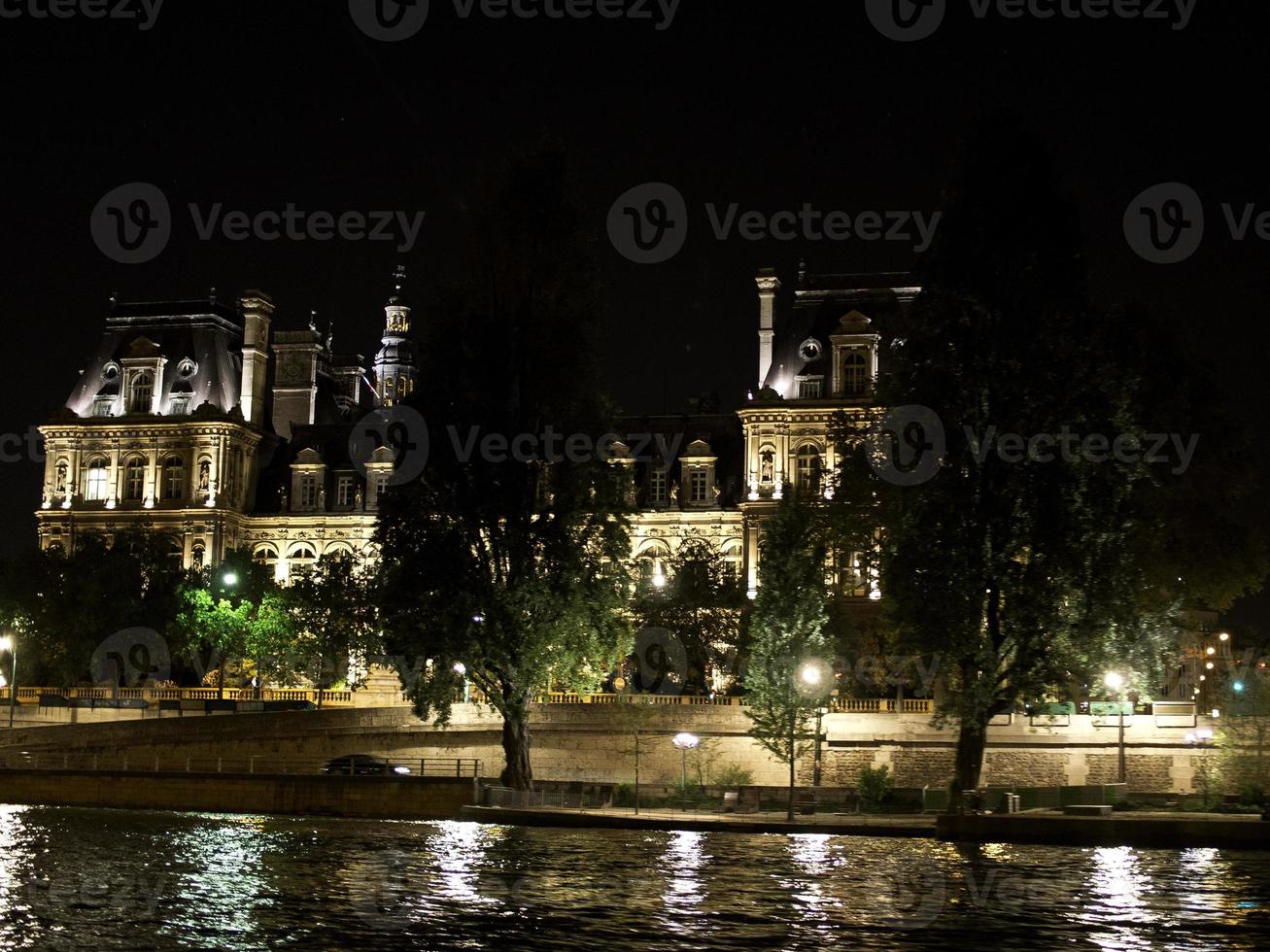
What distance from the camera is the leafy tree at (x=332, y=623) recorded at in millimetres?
69312

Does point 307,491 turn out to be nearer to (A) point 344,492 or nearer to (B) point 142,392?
(A) point 344,492

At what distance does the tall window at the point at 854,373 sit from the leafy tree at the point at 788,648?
86.0 ft

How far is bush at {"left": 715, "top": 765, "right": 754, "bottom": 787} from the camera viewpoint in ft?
176

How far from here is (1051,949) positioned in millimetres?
23344

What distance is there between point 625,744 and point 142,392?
40133 mm

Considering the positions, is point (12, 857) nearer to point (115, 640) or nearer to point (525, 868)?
point (525, 868)

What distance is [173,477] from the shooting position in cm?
8538

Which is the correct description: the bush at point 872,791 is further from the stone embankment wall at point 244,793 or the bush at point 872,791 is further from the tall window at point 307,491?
the tall window at point 307,491

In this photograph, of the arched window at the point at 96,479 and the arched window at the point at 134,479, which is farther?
the arched window at the point at 96,479

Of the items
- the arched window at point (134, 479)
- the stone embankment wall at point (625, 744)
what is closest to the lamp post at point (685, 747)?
the stone embankment wall at point (625, 744)

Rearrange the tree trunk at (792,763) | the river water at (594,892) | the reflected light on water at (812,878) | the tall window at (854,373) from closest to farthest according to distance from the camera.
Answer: the river water at (594,892), the reflected light on water at (812,878), the tree trunk at (792,763), the tall window at (854,373)

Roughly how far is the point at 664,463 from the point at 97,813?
42.7 meters

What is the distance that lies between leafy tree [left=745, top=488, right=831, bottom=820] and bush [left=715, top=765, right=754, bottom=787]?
3201 mm

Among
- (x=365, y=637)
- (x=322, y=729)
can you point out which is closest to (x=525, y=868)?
(x=322, y=729)
